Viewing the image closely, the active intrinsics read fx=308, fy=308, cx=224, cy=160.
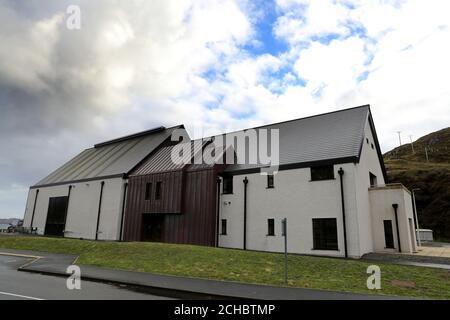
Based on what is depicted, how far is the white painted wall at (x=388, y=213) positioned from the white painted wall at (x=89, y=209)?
71.1 feet

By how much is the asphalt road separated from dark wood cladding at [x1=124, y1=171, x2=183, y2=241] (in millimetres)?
12815

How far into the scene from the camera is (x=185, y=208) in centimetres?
2489

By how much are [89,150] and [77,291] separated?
39586 mm

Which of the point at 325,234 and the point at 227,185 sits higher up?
the point at 227,185

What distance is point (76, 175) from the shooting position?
37125 millimetres

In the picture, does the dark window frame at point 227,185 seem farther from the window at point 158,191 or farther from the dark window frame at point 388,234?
the dark window frame at point 388,234

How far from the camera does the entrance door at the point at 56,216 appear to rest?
3467cm

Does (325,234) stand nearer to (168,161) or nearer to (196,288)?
(196,288)

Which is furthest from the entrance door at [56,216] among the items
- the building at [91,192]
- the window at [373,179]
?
the window at [373,179]

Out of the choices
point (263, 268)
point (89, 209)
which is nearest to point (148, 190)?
point (89, 209)

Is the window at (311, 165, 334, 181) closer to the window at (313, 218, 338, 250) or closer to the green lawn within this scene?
the window at (313, 218, 338, 250)

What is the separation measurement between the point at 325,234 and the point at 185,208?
11.0 metres

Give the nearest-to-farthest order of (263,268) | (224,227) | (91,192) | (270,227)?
1. (263,268)
2. (270,227)
3. (224,227)
4. (91,192)
